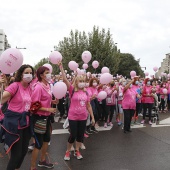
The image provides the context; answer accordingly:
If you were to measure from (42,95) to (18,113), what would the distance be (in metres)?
0.74

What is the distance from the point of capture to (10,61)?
3.79 m

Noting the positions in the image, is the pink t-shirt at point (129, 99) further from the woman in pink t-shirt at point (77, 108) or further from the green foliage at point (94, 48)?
the green foliage at point (94, 48)

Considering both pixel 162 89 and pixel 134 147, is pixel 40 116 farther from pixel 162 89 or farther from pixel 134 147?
pixel 162 89

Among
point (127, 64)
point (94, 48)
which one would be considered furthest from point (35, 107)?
point (127, 64)

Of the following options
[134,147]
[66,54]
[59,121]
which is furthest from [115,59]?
[134,147]

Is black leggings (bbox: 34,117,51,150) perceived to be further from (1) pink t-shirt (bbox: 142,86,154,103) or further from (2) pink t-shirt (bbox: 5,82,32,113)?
(1) pink t-shirt (bbox: 142,86,154,103)

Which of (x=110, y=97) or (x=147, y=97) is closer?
(x=110, y=97)

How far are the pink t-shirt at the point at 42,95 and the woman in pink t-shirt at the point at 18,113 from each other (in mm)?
369

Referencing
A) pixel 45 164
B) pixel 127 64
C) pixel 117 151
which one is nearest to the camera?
pixel 45 164

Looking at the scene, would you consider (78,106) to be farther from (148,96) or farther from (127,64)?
(127,64)

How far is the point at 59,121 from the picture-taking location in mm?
10031

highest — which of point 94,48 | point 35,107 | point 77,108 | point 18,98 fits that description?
point 94,48

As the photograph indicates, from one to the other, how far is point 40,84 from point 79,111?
3.68 ft

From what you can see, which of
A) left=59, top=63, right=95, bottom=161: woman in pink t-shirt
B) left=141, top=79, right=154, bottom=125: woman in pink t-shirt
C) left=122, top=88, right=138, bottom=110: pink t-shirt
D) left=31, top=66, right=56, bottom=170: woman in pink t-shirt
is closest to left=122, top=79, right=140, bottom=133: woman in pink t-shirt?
left=122, top=88, right=138, bottom=110: pink t-shirt
